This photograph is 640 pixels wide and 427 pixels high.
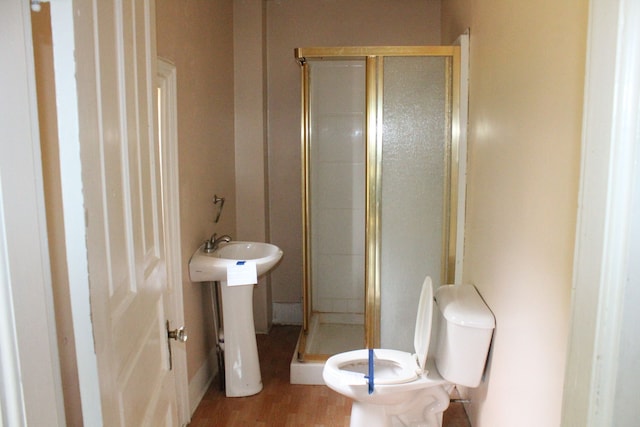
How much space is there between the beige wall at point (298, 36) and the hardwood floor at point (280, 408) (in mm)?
1490

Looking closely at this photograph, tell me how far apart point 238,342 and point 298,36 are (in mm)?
2409

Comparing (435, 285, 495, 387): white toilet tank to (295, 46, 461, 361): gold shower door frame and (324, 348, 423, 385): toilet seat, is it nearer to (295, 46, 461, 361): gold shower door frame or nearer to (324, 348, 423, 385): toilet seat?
(324, 348, 423, 385): toilet seat

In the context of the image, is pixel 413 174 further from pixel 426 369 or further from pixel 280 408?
pixel 280 408

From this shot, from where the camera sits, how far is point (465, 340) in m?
2.35

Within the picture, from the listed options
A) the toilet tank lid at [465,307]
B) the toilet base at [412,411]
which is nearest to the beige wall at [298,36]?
the toilet tank lid at [465,307]

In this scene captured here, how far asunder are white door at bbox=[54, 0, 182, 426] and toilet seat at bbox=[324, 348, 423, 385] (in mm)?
1173

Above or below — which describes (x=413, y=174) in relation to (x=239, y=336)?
above

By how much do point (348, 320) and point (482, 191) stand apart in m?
1.97

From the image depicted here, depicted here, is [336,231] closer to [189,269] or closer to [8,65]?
[189,269]

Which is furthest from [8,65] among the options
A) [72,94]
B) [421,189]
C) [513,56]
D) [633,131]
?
[421,189]

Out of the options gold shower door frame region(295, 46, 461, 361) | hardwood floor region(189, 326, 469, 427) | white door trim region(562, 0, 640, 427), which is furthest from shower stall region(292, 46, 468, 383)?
white door trim region(562, 0, 640, 427)

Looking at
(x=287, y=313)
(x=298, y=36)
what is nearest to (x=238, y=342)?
(x=287, y=313)

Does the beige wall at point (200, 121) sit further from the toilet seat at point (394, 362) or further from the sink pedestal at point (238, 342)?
the toilet seat at point (394, 362)

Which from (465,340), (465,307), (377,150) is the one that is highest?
(377,150)
